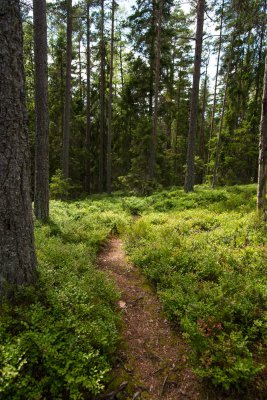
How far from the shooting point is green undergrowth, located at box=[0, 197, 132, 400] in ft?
8.91

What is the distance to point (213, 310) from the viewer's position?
12.6ft

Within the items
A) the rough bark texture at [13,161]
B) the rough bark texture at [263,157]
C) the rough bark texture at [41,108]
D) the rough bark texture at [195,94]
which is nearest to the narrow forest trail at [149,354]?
the rough bark texture at [13,161]

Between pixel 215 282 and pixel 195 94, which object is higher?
pixel 195 94

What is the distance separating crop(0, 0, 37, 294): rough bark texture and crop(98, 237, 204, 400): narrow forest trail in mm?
1778

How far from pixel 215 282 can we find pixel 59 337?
2958 millimetres

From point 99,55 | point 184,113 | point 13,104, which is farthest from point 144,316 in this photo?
point 184,113

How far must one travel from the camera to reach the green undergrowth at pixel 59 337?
8.91ft

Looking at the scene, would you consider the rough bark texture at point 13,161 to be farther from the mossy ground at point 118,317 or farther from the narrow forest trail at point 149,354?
the narrow forest trail at point 149,354

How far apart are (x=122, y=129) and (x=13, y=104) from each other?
2007 centimetres

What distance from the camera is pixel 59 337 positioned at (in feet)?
10.4

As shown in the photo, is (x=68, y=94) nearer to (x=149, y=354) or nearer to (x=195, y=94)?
(x=195, y=94)

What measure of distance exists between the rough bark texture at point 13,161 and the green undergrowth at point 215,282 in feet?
8.12

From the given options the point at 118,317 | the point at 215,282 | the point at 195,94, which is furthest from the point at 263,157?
the point at 195,94

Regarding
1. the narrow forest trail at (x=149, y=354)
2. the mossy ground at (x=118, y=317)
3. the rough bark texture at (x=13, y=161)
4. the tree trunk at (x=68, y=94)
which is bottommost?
the narrow forest trail at (x=149, y=354)
